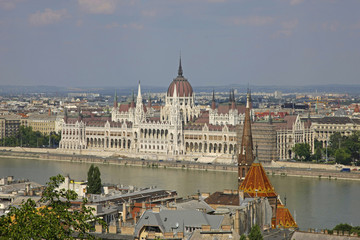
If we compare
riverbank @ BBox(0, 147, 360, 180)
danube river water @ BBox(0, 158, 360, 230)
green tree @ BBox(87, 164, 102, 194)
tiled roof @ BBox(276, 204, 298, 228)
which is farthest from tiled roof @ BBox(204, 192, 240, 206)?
riverbank @ BBox(0, 147, 360, 180)

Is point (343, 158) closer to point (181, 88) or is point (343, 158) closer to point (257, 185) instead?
point (181, 88)

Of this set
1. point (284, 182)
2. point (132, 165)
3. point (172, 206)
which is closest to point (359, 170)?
point (284, 182)

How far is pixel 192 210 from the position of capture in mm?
23156

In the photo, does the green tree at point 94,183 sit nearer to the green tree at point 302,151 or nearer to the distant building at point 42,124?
the green tree at point 302,151

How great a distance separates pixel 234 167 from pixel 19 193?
28395mm

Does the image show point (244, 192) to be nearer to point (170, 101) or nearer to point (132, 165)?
point (132, 165)

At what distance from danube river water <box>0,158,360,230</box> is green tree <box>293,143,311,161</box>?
7.56m

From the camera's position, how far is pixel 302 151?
61938 mm

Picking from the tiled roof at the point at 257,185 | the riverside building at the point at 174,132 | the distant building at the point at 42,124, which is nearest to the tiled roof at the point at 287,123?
the riverside building at the point at 174,132

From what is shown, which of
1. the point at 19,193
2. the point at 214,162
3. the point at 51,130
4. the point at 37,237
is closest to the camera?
the point at 37,237

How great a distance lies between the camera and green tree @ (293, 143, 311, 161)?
61.8 m

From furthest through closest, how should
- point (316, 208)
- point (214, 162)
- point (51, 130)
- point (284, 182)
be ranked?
point (51, 130), point (214, 162), point (284, 182), point (316, 208)

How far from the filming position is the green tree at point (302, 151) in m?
61.8

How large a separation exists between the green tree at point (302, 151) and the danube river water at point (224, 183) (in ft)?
24.8
